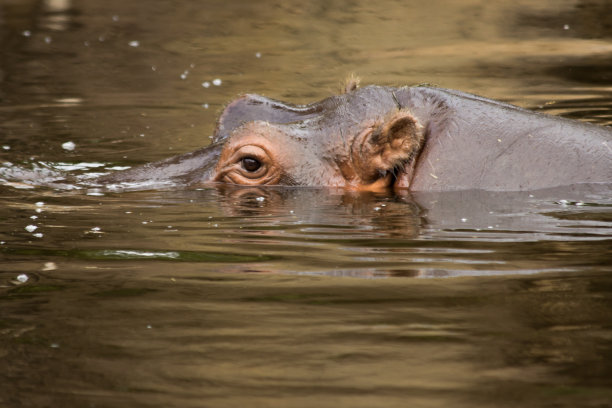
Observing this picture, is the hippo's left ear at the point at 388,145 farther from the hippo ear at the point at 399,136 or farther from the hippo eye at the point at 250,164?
the hippo eye at the point at 250,164

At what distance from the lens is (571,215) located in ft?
18.6

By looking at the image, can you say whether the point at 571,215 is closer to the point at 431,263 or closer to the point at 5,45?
the point at 431,263

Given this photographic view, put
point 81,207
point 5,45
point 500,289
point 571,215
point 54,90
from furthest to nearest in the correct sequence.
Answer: point 5,45 < point 54,90 < point 81,207 < point 571,215 < point 500,289

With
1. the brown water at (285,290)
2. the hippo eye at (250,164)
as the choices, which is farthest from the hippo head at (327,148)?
the brown water at (285,290)

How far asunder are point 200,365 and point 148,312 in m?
0.67

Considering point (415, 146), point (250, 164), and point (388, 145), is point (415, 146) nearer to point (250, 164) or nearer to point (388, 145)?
point (388, 145)

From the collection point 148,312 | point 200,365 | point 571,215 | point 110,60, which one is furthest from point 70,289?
point 110,60

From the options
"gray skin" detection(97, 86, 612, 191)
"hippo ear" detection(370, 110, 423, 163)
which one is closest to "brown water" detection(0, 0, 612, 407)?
"gray skin" detection(97, 86, 612, 191)

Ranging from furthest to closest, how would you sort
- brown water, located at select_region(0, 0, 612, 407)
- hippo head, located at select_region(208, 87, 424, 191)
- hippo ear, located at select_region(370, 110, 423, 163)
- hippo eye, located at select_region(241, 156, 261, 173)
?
1. hippo eye, located at select_region(241, 156, 261, 173)
2. hippo head, located at select_region(208, 87, 424, 191)
3. hippo ear, located at select_region(370, 110, 423, 163)
4. brown water, located at select_region(0, 0, 612, 407)

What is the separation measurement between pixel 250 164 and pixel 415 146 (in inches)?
45.9

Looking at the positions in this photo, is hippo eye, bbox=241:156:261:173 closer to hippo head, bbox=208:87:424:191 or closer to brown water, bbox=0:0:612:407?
hippo head, bbox=208:87:424:191

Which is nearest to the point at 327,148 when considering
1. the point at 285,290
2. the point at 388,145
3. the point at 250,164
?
the point at 388,145

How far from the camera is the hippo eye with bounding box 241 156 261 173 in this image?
6750 millimetres

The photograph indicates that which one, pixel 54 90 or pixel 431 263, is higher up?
pixel 431 263
